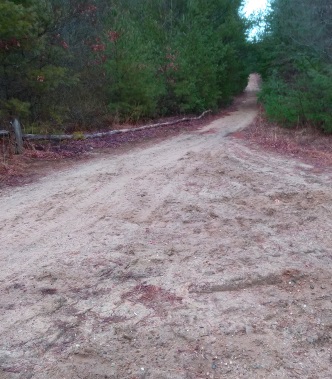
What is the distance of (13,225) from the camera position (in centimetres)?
671

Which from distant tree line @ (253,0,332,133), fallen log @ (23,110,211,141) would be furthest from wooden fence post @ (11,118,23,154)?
distant tree line @ (253,0,332,133)

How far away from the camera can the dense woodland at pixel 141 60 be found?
42.7 ft

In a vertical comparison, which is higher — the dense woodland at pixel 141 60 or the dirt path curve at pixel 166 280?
the dense woodland at pixel 141 60

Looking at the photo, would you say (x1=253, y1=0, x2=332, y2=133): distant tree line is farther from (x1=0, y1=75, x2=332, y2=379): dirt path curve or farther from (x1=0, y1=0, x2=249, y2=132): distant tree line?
(x1=0, y1=75, x2=332, y2=379): dirt path curve

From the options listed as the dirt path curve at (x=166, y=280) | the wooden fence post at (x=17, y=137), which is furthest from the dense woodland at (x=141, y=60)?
the dirt path curve at (x=166, y=280)

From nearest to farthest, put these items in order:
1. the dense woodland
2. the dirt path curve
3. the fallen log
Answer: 1. the dirt path curve
2. the fallen log
3. the dense woodland

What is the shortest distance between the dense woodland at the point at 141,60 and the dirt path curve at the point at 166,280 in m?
5.39

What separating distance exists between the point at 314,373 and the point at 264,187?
17.4 feet

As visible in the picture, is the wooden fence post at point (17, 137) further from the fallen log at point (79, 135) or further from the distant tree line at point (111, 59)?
the distant tree line at point (111, 59)

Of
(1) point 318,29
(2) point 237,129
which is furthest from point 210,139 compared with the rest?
(1) point 318,29

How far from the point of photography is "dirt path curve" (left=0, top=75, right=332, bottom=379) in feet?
12.3

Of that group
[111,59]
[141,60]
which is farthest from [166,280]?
[141,60]

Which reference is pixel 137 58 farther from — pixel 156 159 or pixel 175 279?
pixel 175 279

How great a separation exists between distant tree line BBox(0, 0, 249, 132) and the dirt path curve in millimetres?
5283
